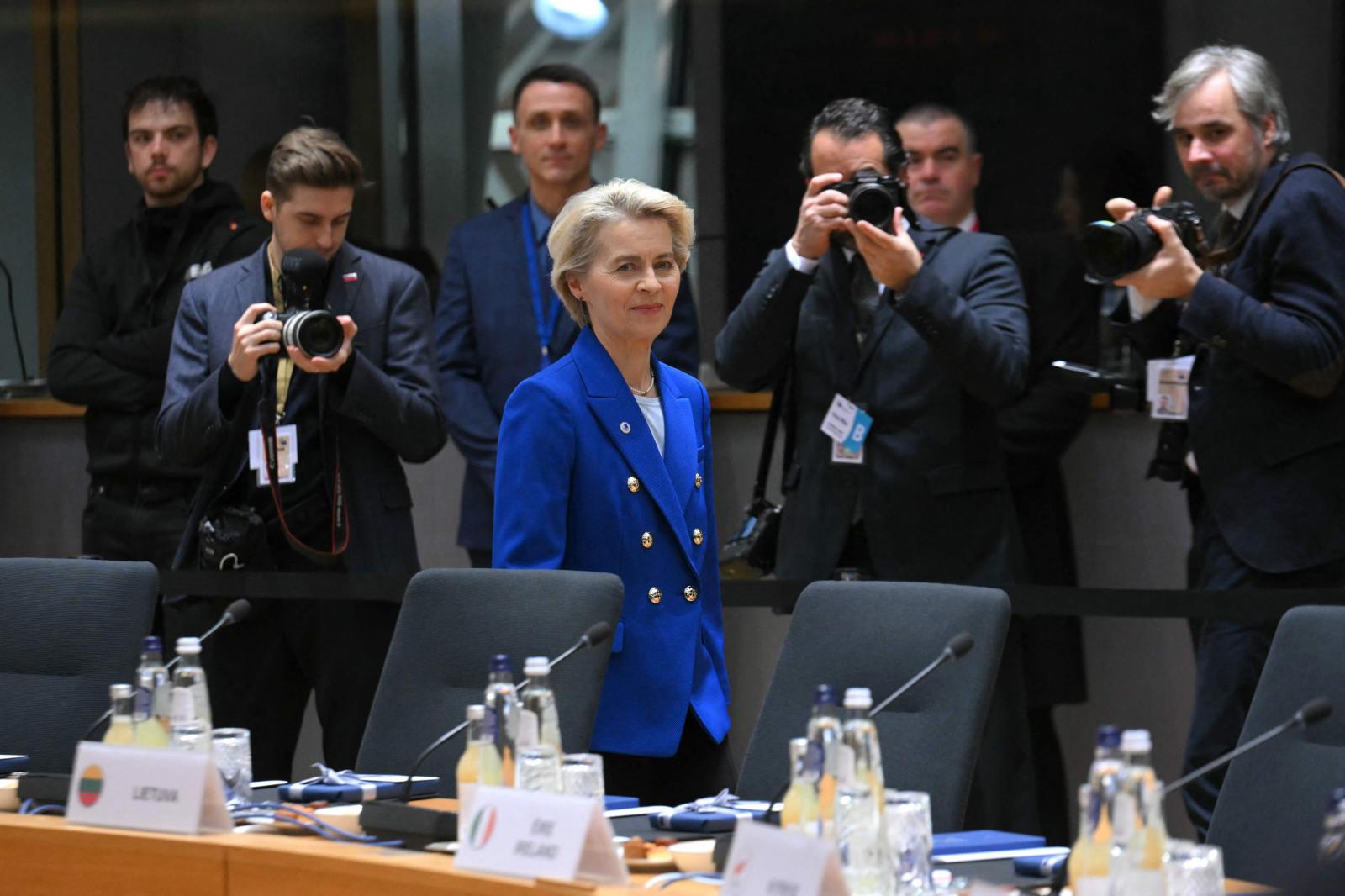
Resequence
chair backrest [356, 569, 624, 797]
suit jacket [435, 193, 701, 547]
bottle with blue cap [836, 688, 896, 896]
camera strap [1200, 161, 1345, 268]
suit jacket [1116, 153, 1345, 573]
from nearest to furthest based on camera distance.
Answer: bottle with blue cap [836, 688, 896, 896] → chair backrest [356, 569, 624, 797] → suit jacket [1116, 153, 1345, 573] → camera strap [1200, 161, 1345, 268] → suit jacket [435, 193, 701, 547]

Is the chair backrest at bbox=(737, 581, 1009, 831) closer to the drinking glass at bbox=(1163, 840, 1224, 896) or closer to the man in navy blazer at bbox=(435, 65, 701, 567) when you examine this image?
the drinking glass at bbox=(1163, 840, 1224, 896)

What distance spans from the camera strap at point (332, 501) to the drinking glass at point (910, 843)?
7.06 ft

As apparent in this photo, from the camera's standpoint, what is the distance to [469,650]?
8.88 ft

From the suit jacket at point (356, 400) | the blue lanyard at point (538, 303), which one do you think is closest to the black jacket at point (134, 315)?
the suit jacket at point (356, 400)

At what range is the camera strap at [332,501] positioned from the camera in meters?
3.76

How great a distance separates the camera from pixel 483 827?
191 cm

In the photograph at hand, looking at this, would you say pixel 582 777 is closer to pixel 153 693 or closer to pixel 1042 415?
pixel 153 693

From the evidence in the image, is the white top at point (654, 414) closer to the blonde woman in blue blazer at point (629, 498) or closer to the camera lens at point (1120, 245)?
the blonde woman in blue blazer at point (629, 498)

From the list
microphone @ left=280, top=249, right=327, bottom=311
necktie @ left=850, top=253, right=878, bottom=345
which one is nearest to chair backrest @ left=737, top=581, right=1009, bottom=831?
necktie @ left=850, top=253, right=878, bottom=345

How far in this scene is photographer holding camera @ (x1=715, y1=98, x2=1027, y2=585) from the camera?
11.9 feet

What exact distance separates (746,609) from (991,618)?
250 centimetres

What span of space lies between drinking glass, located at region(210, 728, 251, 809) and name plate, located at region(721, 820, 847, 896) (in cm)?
91

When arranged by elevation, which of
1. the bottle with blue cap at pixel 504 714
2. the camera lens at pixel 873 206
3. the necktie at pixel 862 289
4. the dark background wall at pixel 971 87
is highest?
the dark background wall at pixel 971 87

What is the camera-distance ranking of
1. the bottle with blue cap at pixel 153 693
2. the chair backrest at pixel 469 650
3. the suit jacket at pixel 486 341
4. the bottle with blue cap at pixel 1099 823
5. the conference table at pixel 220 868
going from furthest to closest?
the suit jacket at pixel 486 341
the chair backrest at pixel 469 650
the bottle with blue cap at pixel 153 693
the conference table at pixel 220 868
the bottle with blue cap at pixel 1099 823
